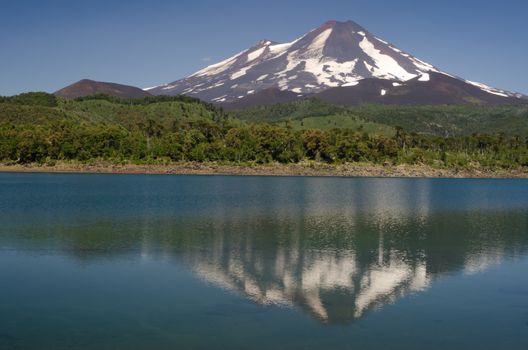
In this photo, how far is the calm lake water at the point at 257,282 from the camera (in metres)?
18.4

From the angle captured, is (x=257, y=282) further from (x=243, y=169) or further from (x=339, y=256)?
(x=243, y=169)

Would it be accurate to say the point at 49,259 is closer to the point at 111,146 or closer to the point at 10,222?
the point at 10,222

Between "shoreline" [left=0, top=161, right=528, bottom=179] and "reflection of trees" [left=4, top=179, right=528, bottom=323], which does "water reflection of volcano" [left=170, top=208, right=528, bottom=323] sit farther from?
"shoreline" [left=0, top=161, right=528, bottom=179]

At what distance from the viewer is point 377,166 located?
14675 cm

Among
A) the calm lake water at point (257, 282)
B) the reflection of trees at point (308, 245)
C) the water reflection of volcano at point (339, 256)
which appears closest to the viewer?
the calm lake water at point (257, 282)

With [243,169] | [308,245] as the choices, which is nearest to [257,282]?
[308,245]

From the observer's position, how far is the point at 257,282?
2497 centimetres

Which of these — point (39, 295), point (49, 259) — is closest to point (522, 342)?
point (39, 295)

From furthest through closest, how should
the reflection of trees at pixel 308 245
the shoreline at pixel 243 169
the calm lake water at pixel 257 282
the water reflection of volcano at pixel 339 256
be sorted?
the shoreline at pixel 243 169 → the reflection of trees at pixel 308 245 → the water reflection of volcano at pixel 339 256 → the calm lake water at pixel 257 282

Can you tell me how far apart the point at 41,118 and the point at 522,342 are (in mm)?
161898

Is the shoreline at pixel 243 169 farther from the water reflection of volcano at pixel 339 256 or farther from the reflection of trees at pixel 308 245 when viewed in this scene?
the water reflection of volcano at pixel 339 256

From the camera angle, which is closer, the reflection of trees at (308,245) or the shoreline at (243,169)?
the reflection of trees at (308,245)

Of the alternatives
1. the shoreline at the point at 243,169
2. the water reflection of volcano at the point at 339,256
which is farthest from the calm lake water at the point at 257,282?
the shoreline at the point at 243,169

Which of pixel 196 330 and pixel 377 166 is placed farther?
pixel 377 166
